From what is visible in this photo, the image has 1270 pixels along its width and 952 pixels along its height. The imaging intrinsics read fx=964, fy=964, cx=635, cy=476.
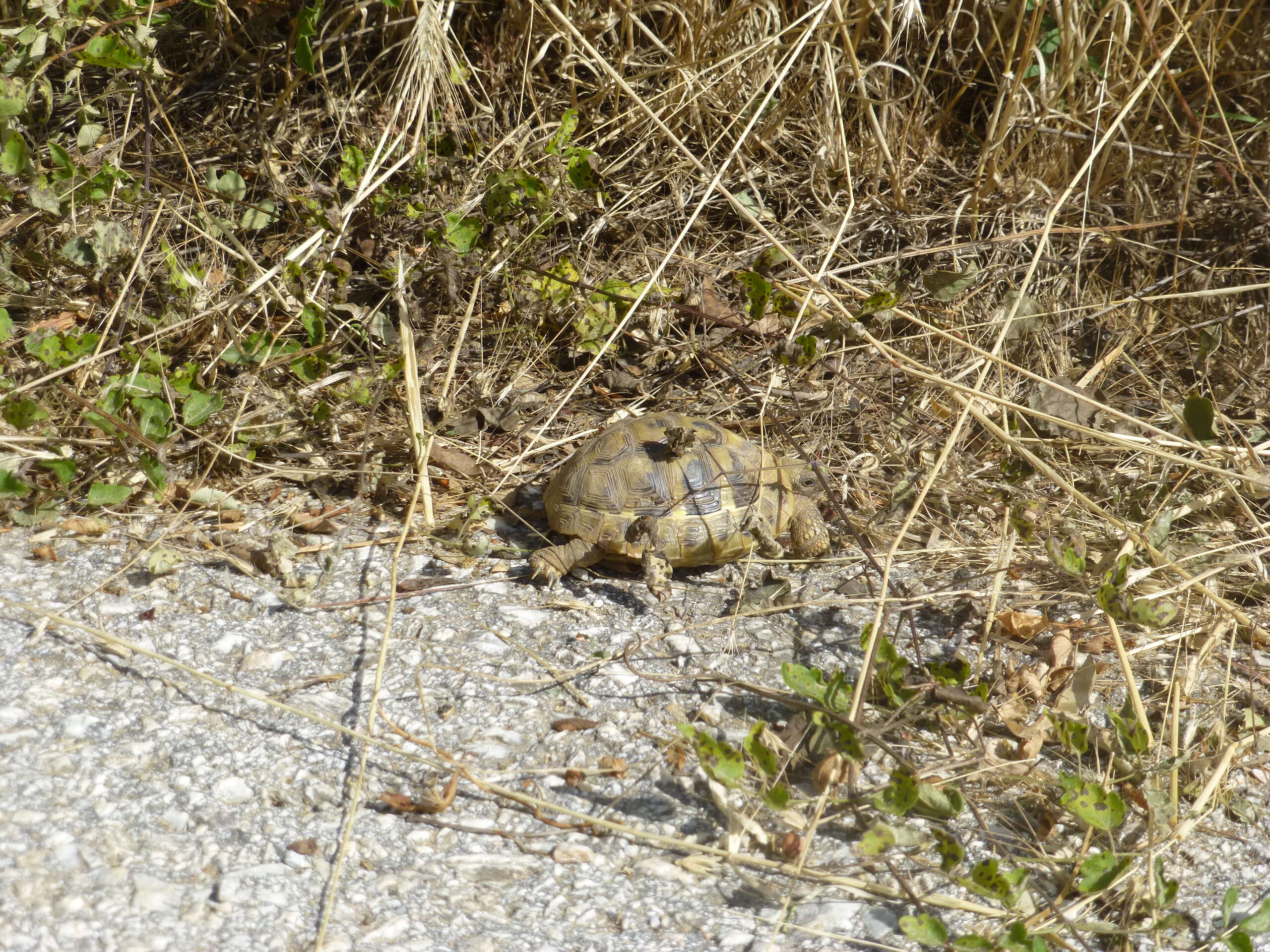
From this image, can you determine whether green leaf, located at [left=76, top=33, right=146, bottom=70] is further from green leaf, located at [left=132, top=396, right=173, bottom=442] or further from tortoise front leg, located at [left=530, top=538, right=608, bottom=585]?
tortoise front leg, located at [left=530, top=538, right=608, bottom=585]

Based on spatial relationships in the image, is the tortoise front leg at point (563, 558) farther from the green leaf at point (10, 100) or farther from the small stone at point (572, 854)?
the green leaf at point (10, 100)

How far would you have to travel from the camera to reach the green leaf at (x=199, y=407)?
2.80 meters

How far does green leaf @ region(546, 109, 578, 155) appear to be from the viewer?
10.9ft

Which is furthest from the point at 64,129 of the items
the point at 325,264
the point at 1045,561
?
the point at 1045,561

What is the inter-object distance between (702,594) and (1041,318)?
1.82 meters

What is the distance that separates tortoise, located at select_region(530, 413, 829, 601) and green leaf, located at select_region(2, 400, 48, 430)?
1.38 metres

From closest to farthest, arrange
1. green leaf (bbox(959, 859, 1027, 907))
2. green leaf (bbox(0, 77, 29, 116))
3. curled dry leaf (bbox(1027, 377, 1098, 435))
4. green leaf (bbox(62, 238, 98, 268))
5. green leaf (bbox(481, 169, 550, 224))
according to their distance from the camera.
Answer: green leaf (bbox(959, 859, 1027, 907)) → green leaf (bbox(0, 77, 29, 116)) → green leaf (bbox(62, 238, 98, 268)) → green leaf (bbox(481, 169, 550, 224)) → curled dry leaf (bbox(1027, 377, 1098, 435))

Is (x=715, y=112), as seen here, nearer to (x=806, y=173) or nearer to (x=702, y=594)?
(x=806, y=173)

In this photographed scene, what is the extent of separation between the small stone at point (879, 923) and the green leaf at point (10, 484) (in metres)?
2.26

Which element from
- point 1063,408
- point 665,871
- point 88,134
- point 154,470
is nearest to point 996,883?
point 665,871

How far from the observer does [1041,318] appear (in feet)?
11.9

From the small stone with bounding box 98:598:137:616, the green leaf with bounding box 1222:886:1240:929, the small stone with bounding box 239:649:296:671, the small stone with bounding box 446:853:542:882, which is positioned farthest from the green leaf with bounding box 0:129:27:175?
the green leaf with bounding box 1222:886:1240:929

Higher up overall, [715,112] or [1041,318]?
[715,112]

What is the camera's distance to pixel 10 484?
2.46 m
